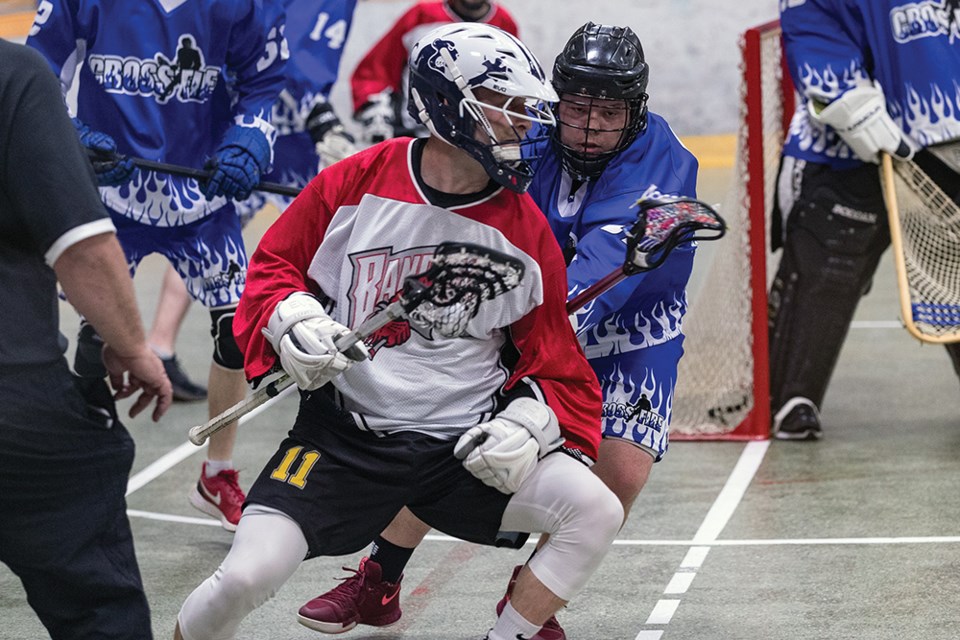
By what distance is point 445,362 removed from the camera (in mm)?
3143

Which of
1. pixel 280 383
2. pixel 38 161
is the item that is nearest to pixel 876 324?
pixel 280 383

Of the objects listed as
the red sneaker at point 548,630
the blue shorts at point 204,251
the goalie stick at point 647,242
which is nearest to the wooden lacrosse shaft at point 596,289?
the goalie stick at point 647,242

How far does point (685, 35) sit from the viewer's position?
41.3ft

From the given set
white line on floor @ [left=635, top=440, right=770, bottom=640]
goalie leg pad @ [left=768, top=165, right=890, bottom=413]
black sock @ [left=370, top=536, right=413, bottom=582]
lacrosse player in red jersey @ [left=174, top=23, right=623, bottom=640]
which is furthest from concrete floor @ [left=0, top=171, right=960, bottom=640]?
lacrosse player in red jersey @ [left=174, top=23, right=623, bottom=640]

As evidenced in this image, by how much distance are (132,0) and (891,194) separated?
2608 mm

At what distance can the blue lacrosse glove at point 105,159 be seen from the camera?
4.32m

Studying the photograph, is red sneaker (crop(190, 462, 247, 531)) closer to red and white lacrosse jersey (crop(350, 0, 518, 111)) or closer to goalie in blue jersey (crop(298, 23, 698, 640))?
goalie in blue jersey (crop(298, 23, 698, 640))

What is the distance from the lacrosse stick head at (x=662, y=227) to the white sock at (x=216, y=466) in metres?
1.90

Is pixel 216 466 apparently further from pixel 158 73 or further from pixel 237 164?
pixel 158 73

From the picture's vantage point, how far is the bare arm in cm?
252

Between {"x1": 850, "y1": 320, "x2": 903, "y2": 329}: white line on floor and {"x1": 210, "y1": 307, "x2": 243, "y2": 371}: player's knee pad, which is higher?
{"x1": 210, "y1": 307, "x2": 243, "y2": 371}: player's knee pad

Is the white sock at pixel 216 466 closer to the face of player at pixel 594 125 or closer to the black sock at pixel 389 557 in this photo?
the black sock at pixel 389 557

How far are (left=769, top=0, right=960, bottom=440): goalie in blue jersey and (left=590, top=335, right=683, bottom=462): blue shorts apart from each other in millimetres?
1984

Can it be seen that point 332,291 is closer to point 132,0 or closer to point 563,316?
point 563,316
